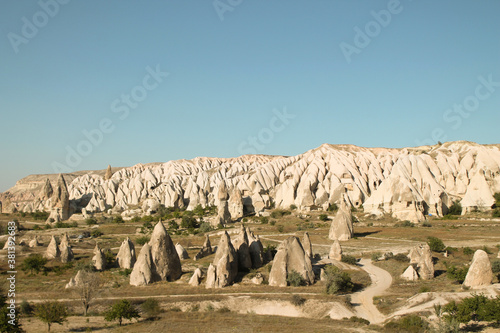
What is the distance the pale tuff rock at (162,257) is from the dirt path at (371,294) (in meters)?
10.7

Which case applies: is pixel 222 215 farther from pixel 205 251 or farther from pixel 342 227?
pixel 205 251

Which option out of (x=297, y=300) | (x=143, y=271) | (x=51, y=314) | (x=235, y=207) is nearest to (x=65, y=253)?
(x=143, y=271)

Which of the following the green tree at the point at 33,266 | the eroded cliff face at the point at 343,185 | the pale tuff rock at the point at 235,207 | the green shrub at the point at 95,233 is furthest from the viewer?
the pale tuff rock at the point at 235,207

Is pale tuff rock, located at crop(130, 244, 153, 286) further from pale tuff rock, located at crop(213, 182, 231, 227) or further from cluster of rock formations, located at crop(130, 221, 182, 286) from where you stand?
pale tuff rock, located at crop(213, 182, 231, 227)

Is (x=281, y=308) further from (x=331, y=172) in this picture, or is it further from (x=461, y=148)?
(x=461, y=148)

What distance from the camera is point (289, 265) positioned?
22469mm

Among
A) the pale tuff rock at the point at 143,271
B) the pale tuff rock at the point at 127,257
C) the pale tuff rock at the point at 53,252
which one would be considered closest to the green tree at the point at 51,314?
the pale tuff rock at the point at 143,271

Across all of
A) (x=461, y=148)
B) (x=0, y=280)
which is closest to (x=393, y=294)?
(x=0, y=280)

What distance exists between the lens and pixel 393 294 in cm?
1994

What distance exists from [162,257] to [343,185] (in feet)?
167

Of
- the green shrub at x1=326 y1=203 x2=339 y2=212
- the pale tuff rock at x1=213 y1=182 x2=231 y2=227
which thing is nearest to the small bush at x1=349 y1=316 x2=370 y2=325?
the pale tuff rock at x1=213 y1=182 x2=231 y2=227

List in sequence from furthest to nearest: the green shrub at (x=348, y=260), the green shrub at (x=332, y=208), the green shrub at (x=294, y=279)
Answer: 1. the green shrub at (x=332, y=208)
2. the green shrub at (x=348, y=260)
3. the green shrub at (x=294, y=279)

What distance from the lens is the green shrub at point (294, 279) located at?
21.5m

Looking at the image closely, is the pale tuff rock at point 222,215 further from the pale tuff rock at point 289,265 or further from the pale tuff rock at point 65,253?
the pale tuff rock at point 289,265
